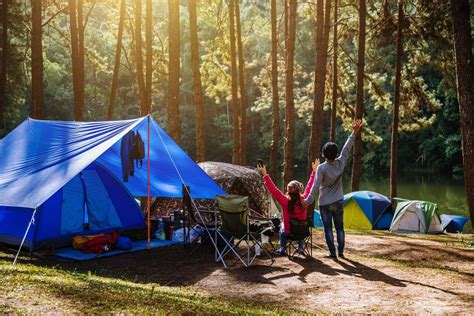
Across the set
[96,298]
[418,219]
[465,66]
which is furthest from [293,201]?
[418,219]

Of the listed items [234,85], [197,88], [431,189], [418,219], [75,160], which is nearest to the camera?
[75,160]

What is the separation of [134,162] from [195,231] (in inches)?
Answer: 64.8

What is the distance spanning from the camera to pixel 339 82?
18047 millimetres

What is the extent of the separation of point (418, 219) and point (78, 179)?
29.9 ft

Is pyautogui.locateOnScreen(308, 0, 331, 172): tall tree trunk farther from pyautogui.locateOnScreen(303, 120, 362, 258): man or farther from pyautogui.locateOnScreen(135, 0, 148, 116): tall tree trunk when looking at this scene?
pyautogui.locateOnScreen(135, 0, 148, 116): tall tree trunk

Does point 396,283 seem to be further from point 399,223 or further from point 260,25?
point 260,25

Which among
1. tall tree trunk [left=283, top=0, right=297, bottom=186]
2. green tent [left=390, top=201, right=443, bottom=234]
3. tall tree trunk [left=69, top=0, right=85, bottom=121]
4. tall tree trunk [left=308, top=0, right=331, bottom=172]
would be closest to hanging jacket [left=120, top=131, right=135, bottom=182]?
tall tree trunk [left=308, top=0, right=331, bottom=172]

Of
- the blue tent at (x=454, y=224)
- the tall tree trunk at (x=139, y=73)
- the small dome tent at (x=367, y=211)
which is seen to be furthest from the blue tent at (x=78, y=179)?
the blue tent at (x=454, y=224)

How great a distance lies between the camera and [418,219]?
46.7 feet

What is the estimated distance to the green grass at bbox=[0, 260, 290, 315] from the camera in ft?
14.3

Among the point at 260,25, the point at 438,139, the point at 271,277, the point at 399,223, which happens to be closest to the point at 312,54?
the point at 438,139

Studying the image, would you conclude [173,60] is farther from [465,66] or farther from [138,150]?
[465,66]

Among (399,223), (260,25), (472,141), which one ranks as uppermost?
(260,25)

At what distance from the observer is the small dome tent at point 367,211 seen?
15.4 meters
